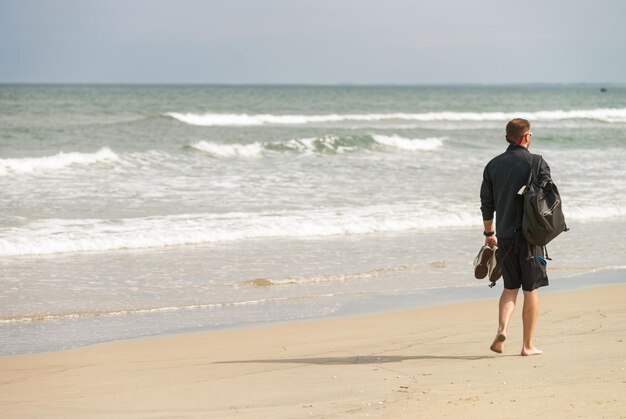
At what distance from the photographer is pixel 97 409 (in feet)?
15.8

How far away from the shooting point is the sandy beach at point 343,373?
4.67 metres

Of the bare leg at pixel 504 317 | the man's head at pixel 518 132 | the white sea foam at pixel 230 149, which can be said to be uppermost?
the man's head at pixel 518 132

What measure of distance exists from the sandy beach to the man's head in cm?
A: 134

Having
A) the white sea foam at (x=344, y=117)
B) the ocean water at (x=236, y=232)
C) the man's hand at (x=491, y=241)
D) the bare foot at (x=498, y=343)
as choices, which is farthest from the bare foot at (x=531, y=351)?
the white sea foam at (x=344, y=117)

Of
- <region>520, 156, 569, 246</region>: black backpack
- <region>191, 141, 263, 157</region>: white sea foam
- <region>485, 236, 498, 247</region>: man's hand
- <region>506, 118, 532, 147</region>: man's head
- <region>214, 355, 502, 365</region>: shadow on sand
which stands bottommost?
<region>214, 355, 502, 365</region>: shadow on sand

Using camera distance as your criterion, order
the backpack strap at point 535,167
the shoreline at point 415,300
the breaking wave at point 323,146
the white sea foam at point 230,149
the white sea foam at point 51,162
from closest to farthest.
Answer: the backpack strap at point 535,167 < the shoreline at point 415,300 < the white sea foam at point 51,162 < the white sea foam at point 230,149 < the breaking wave at point 323,146

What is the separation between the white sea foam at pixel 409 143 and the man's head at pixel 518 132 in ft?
75.0

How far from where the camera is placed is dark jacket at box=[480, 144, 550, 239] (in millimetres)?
5785

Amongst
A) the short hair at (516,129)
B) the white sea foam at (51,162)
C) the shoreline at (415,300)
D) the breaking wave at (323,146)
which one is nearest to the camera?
the short hair at (516,129)

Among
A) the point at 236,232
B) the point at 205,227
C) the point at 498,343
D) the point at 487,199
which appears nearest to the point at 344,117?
the point at 205,227

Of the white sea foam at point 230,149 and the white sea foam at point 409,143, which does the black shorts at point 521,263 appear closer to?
the white sea foam at point 230,149

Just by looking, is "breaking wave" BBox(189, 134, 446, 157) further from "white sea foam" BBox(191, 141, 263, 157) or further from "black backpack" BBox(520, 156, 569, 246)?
"black backpack" BBox(520, 156, 569, 246)

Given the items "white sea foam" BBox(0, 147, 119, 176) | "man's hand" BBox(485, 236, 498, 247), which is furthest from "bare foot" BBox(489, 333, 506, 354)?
"white sea foam" BBox(0, 147, 119, 176)

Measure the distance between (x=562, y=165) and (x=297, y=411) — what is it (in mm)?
20161
